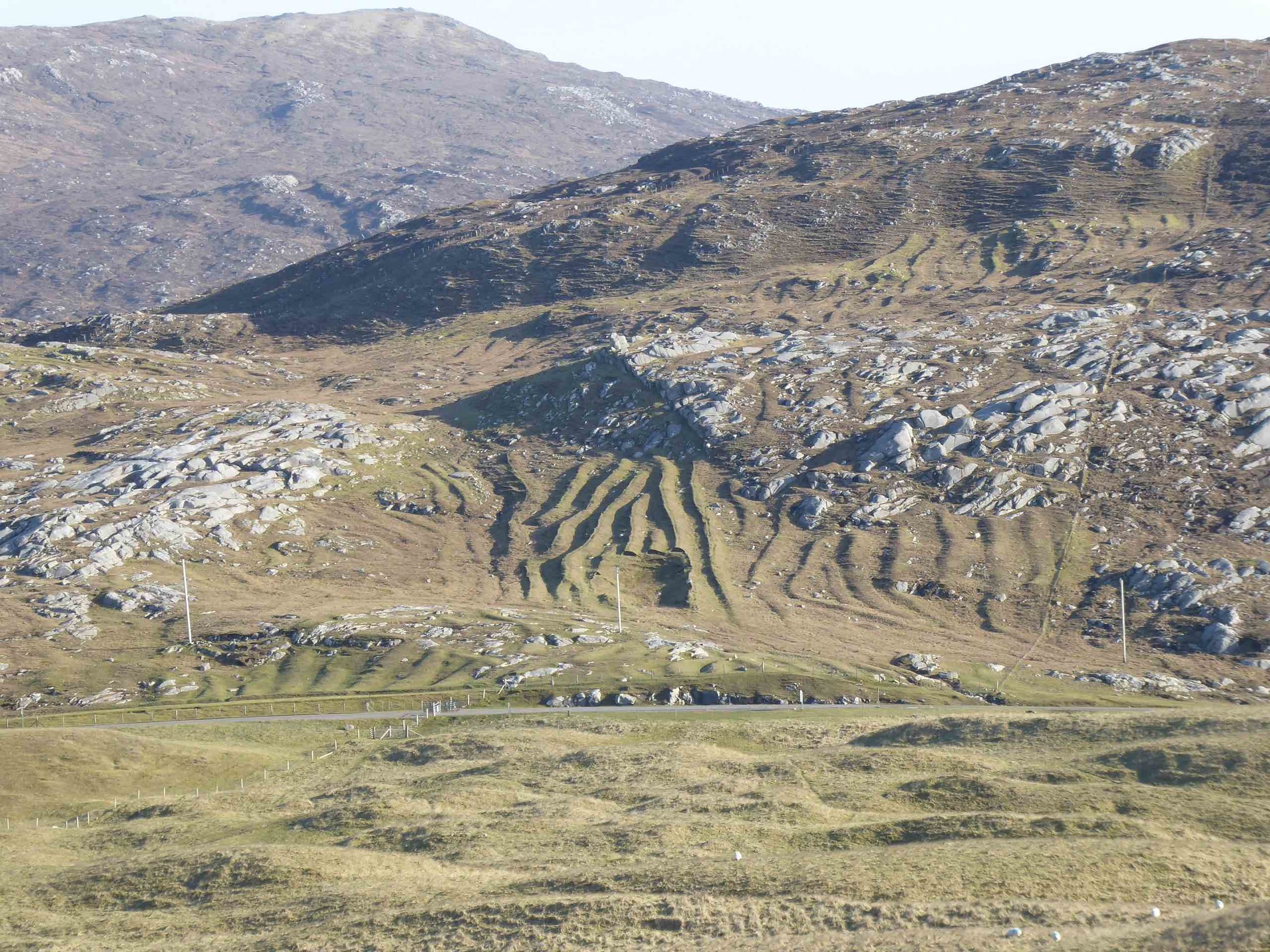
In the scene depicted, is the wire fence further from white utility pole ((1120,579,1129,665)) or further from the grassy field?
white utility pole ((1120,579,1129,665))

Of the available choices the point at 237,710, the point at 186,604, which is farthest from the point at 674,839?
the point at 186,604

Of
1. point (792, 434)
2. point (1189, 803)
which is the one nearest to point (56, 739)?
point (1189, 803)

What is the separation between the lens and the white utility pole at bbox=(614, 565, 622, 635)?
141 metres

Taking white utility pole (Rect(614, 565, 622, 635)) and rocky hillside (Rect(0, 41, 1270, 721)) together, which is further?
white utility pole (Rect(614, 565, 622, 635))

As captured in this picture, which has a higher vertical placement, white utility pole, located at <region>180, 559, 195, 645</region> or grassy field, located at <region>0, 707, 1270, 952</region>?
Result: grassy field, located at <region>0, 707, 1270, 952</region>

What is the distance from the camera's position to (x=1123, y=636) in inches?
5157

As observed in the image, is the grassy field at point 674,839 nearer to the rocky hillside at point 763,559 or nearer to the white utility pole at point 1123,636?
the rocky hillside at point 763,559

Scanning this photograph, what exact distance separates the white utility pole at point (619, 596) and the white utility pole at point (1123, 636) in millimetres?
60929

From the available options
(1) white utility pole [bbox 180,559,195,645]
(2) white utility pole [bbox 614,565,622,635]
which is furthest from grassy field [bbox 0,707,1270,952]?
(1) white utility pole [bbox 180,559,195,645]

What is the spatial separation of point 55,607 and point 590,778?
101868 millimetres

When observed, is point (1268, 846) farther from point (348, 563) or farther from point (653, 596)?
point (348, 563)

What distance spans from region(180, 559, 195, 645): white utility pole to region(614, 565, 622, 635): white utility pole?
55978 millimetres

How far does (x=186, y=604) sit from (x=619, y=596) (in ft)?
197

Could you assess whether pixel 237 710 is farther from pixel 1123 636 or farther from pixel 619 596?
→ pixel 1123 636
